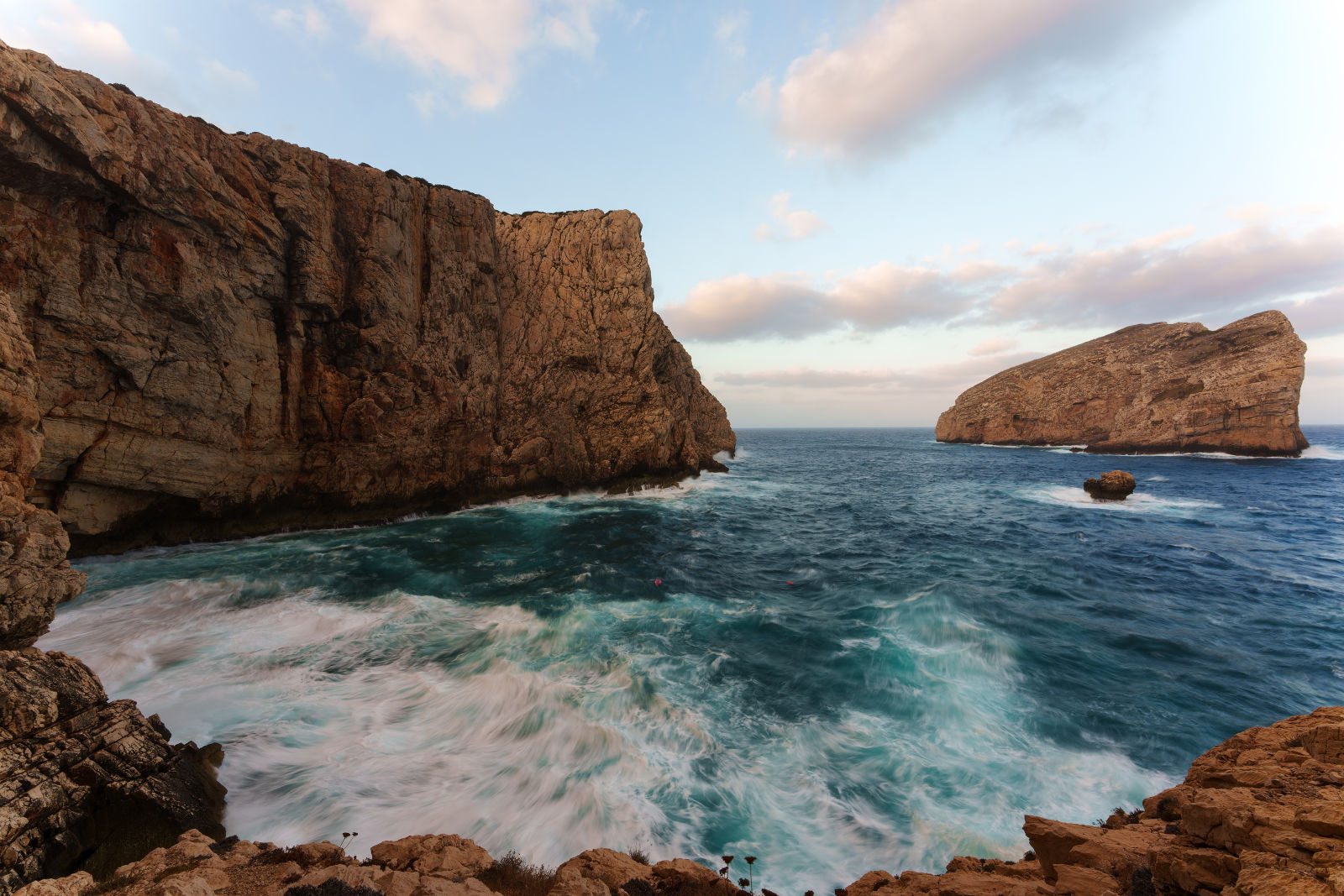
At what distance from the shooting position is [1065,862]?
5.19 m

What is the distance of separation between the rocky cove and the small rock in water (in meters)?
32.1

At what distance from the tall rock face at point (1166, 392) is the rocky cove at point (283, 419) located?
70.2m

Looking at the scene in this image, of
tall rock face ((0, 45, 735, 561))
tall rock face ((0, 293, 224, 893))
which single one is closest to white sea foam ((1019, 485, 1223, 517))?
tall rock face ((0, 45, 735, 561))

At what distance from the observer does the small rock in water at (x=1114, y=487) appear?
116 feet

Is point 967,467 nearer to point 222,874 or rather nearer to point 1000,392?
point 1000,392

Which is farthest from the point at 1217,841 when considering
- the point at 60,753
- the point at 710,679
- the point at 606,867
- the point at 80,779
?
the point at 60,753

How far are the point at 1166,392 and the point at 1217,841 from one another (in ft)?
296

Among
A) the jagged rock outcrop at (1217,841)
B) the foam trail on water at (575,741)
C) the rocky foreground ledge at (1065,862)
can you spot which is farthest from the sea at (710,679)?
the jagged rock outcrop at (1217,841)

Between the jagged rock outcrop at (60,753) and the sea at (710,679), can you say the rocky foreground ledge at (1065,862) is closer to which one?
the jagged rock outcrop at (60,753)

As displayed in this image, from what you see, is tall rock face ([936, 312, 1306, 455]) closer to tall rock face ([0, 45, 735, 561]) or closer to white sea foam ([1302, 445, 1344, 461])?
white sea foam ([1302, 445, 1344, 461])

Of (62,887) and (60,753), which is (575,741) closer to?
(62,887)

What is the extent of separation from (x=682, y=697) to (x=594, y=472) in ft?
86.9

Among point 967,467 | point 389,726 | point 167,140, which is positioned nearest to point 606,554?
point 389,726

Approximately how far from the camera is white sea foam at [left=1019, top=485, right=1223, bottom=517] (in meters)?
31.6
